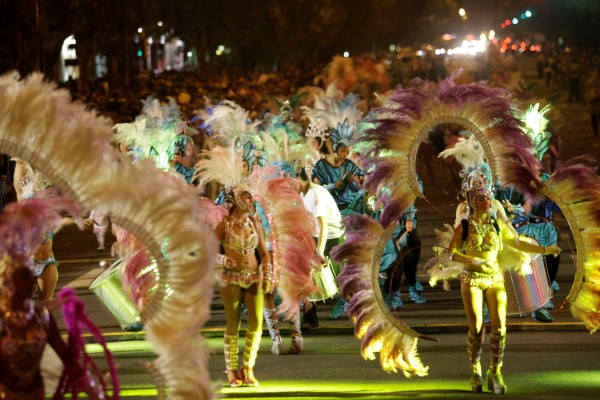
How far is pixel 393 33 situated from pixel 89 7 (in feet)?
217

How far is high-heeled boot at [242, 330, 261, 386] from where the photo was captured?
10.0 metres

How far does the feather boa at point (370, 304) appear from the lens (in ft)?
31.3

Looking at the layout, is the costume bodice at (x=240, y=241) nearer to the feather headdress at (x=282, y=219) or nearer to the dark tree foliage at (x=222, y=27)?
the feather headdress at (x=282, y=219)

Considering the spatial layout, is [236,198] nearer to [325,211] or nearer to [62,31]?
[325,211]

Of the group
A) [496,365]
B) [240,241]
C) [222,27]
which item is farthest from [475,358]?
[222,27]

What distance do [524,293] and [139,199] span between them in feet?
19.6

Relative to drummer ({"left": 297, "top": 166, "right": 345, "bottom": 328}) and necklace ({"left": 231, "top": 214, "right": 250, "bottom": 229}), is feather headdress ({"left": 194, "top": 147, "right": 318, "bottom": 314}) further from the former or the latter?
drummer ({"left": 297, "top": 166, "right": 345, "bottom": 328})

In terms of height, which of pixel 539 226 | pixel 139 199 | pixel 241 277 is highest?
pixel 139 199

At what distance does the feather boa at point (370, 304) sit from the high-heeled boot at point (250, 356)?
2.44 feet

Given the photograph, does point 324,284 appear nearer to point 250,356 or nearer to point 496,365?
point 250,356

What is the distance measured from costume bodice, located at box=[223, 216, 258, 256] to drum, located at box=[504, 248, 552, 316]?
255cm

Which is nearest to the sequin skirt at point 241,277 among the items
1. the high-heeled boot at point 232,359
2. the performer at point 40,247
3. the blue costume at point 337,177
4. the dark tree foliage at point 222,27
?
the high-heeled boot at point 232,359

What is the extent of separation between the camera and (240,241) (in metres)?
9.95

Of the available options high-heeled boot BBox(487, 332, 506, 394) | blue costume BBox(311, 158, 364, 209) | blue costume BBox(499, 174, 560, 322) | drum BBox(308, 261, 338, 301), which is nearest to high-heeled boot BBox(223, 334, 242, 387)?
high-heeled boot BBox(487, 332, 506, 394)
